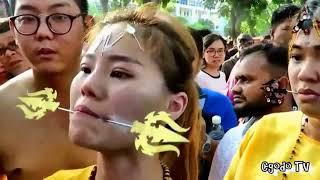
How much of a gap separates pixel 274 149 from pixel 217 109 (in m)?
1.39

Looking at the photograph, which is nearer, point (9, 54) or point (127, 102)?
point (127, 102)

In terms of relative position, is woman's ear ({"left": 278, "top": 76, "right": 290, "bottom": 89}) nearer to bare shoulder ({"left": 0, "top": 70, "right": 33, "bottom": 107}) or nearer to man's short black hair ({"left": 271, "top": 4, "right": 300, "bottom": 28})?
man's short black hair ({"left": 271, "top": 4, "right": 300, "bottom": 28})

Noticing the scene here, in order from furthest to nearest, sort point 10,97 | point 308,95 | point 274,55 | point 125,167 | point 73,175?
point 274,55 < point 10,97 < point 308,95 < point 73,175 < point 125,167

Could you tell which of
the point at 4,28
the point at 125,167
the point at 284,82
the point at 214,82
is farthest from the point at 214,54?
the point at 125,167

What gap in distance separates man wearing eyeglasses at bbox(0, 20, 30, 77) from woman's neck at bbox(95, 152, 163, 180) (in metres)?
1.59

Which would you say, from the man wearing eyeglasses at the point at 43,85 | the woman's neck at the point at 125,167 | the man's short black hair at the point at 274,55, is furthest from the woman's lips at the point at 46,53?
the man's short black hair at the point at 274,55

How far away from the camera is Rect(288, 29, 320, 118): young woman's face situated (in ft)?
6.46

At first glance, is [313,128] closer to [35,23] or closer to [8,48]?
[35,23]

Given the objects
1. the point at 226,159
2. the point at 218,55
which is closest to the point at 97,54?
the point at 226,159

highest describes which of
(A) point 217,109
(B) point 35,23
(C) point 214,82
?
(B) point 35,23

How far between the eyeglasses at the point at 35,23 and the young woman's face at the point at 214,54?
3.05 metres

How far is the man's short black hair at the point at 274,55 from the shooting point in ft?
10.3

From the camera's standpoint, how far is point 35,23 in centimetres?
212

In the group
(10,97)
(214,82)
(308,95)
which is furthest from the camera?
(214,82)
